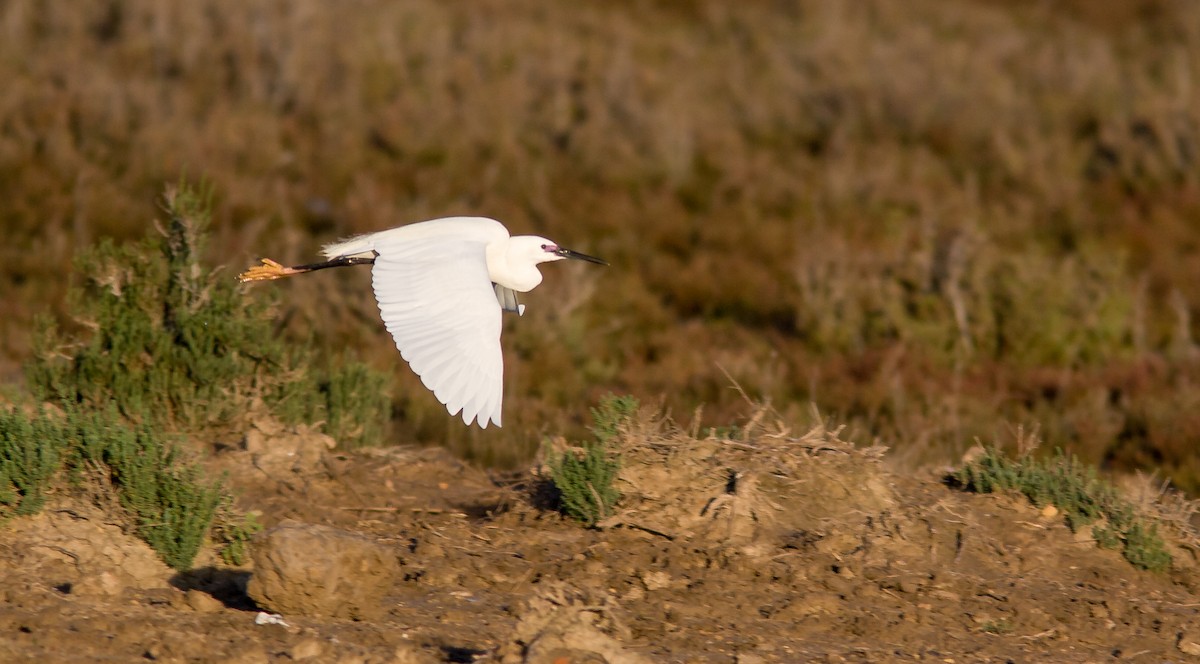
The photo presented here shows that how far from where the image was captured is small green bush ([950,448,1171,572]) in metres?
4.91

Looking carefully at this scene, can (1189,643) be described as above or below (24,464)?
below

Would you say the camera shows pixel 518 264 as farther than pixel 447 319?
Yes

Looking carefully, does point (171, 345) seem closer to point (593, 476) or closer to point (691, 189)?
point (593, 476)

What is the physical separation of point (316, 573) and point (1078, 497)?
105 inches

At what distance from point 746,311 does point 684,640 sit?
6.21 meters

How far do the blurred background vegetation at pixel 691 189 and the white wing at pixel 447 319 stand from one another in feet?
3.46

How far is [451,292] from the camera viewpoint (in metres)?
4.97

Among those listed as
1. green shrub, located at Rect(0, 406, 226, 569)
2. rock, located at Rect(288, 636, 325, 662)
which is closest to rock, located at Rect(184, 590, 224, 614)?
green shrub, located at Rect(0, 406, 226, 569)

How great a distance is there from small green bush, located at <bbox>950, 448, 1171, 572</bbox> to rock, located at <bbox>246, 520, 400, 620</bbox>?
2.31m

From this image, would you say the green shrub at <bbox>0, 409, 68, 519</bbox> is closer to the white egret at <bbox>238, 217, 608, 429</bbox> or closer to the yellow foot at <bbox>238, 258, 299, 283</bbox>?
the white egret at <bbox>238, 217, 608, 429</bbox>

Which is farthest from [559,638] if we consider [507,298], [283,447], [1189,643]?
[507,298]

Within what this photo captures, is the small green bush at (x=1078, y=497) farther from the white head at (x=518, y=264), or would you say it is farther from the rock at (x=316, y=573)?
the rock at (x=316, y=573)

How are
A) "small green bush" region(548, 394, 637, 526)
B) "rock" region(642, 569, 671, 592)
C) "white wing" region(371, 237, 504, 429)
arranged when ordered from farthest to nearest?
1. "small green bush" region(548, 394, 637, 526)
2. "white wing" region(371, 237, 504, 429)
3. "rock" region(642, 569, 671, 592)

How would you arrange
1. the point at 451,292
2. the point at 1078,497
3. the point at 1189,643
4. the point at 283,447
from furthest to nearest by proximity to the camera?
the point at 283,447 → the point at 1078,497 → the point at 451,292 → the point at 1189,643
